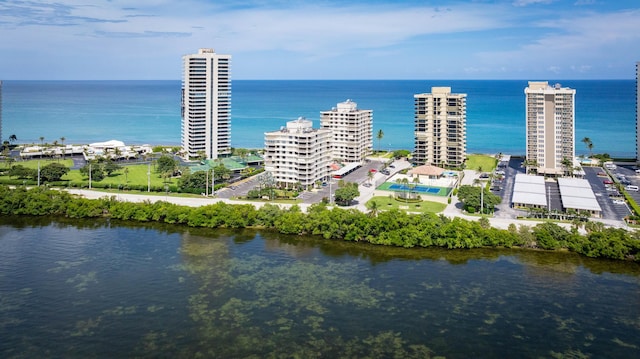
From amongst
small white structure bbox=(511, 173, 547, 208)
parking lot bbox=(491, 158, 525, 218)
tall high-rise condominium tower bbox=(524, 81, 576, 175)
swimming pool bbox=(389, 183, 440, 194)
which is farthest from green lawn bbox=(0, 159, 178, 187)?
tall high-rise condominium tower bbox=(524, 81, 576, 175)

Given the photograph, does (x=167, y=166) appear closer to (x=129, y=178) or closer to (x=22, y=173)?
(x=129, y=178)

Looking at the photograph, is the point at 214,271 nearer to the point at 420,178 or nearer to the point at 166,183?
the point at 166,183

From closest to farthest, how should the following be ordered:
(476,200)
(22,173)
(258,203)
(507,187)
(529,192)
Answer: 1. (476,200)
2. (258,203)
3. (529,192)
4. (507,187)
5. (22,173)

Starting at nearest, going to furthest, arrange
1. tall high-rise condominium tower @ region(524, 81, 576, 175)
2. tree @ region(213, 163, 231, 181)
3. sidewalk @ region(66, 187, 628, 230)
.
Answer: sidewalk @ region(66, 187, 628, 230)
tree @ region(213, 163, 231, 181)
tall high-rise condominium tower @ region(524, 81, 576, 175)

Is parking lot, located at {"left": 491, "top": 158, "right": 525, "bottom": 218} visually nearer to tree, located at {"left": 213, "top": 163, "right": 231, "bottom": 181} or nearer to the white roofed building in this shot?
the white roofed building

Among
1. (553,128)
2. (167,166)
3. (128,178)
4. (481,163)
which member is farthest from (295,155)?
(553,128)

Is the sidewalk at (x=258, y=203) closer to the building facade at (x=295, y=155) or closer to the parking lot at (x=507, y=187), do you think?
the parking lot at (x=507, y=187)

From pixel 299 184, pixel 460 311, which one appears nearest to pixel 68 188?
pixel 299 184
